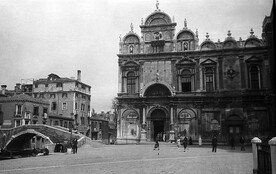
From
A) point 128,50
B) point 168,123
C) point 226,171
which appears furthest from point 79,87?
point 226,171

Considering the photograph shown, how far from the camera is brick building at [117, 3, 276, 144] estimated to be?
2680 centimetres

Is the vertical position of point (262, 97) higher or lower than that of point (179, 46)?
lower

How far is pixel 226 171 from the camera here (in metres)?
9.95

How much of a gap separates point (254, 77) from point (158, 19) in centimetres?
1138

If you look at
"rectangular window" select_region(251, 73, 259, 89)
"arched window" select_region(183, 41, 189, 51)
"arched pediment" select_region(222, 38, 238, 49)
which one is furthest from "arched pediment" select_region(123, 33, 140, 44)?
"rectangular window" select_region(251, 73, 259, 89)

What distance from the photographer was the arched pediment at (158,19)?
2919 centimetres

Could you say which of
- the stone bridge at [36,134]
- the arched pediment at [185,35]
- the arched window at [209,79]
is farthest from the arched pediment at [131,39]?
the stone bridge at [36,134]

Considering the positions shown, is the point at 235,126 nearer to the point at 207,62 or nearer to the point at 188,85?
the point at 188,85

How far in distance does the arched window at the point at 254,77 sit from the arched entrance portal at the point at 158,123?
913cm

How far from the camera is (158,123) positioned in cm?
2894

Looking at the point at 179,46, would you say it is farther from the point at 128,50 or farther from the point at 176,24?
the point at 128,50

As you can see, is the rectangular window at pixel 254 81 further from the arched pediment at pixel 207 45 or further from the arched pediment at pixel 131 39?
the arched pediment at pixel 131 39

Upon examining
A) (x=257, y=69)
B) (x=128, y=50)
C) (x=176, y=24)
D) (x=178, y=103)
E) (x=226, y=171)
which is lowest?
(x=226, y=171)

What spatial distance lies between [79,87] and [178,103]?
2306cm
